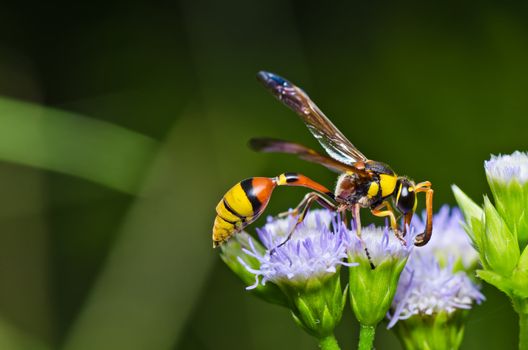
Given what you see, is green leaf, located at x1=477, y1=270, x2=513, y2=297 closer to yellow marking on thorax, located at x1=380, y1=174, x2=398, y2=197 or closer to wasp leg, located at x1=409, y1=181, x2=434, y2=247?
wasp leg, located at x1=409, y1=181, x2=434, y2=247

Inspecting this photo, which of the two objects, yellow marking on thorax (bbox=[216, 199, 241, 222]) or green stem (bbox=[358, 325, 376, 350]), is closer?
green stem (bbox=[358, 325, 376, 350])

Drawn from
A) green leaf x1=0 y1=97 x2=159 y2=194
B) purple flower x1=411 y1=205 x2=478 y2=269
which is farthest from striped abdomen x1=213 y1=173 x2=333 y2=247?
green leaf x1=0 y1=97 x2=159 y2=194

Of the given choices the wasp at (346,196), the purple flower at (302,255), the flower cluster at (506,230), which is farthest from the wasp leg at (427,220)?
the purple flower at (302,255)

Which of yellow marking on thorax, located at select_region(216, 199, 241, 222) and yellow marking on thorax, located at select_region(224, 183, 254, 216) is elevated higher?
yellow marking on thorax, located at select_region(224, 183, 254, 216)

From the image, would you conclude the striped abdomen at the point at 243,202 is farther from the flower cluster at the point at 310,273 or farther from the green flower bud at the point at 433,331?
the green flower bud at the point at 433,331

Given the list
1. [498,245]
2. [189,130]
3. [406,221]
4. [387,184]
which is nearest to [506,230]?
[498,245]

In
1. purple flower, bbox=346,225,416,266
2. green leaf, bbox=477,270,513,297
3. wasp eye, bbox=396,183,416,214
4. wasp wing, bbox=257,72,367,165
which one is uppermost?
wasp wing, bbox=257,72,367,165

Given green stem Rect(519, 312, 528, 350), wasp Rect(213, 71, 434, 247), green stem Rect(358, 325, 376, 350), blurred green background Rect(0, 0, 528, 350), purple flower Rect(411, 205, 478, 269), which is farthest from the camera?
blurred green background Rect(0, 0, 528, 350)
